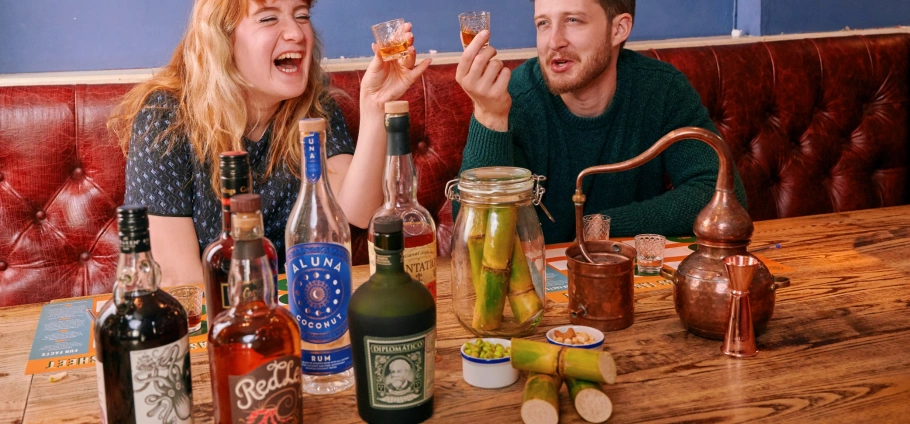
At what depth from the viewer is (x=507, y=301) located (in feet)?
3.54

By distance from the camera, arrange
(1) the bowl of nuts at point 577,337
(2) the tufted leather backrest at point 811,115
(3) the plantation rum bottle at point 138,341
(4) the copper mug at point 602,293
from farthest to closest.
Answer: (2) the tufted leather backrest at point 811,115, (4) the copper mug at point 602,293, (1) the bowl of nuts at point 577,337, (3) the plantation rum bottle at point 138,341

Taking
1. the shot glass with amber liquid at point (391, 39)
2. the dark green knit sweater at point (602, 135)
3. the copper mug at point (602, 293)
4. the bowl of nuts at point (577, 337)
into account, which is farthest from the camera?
the dark green knit sweater at point (602, 135)

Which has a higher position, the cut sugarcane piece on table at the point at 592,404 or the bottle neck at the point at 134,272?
the bottle neck at the point at 134,272

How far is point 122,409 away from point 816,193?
2.33 meters

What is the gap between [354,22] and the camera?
240cm

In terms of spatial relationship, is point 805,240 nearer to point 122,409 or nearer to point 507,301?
point 507,301

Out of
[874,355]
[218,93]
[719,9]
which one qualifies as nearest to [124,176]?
[218,93]

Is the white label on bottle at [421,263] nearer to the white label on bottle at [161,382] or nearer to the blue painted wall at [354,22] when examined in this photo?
the white label on bottle at [161,382]

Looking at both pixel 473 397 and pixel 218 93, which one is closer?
pixel 473 397

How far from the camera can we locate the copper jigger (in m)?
1.00

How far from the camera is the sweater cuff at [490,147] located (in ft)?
5.83

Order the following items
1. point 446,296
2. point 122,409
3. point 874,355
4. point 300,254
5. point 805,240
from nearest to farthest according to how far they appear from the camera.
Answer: point 122,409
point 300,254
point 874,355
point 446,296
point 805,240

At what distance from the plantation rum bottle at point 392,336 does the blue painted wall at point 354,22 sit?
1691mm

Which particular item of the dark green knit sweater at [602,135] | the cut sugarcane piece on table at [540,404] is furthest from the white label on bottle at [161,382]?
the dark green knit sweater at [602,135]
